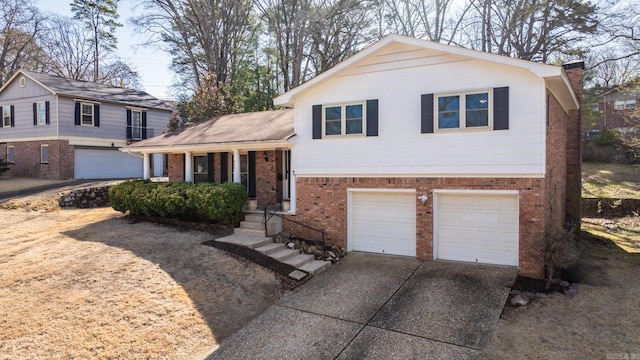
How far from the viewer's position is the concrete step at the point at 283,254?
10266mm

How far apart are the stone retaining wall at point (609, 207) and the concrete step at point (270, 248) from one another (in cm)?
1742

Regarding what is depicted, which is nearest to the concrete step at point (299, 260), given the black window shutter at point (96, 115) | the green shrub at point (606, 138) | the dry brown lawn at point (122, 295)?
the dry brown lawn at point (122, 295)

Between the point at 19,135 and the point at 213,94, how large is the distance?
1352cm

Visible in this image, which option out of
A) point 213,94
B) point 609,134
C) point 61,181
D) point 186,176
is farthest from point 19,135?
point 609,134

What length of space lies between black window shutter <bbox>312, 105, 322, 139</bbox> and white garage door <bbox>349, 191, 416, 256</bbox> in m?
2.19

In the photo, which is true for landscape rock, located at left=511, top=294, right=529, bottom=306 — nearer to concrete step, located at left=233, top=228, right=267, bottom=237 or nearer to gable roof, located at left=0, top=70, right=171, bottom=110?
concrete step, located at left=233, top=228, right=267, bottom=237

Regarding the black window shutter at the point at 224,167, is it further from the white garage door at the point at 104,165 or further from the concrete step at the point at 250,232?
the white garage door at the point at 104,165

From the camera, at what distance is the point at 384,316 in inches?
292

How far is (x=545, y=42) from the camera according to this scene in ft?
73.4

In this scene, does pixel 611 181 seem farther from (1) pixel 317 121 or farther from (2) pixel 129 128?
(2) pixel 129 128

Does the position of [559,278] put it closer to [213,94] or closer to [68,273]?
[68,273]

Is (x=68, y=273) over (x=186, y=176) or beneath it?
beneath

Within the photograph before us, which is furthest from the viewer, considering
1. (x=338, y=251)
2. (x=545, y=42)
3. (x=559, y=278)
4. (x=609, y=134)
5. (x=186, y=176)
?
(x=609, y=134)

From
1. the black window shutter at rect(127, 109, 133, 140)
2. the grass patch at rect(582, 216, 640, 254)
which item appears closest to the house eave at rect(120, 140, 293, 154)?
the grass patch at rect(582, 216, 640, 254)
